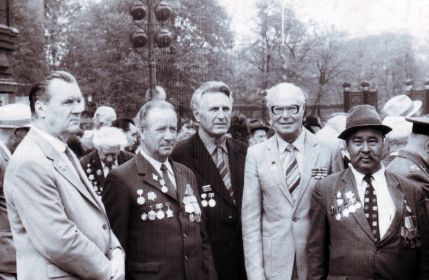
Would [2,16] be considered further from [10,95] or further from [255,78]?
[255,78]

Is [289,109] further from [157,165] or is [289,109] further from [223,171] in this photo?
[157,165]

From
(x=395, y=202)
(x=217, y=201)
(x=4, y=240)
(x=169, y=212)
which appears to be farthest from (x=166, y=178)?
(x=4, y=240)

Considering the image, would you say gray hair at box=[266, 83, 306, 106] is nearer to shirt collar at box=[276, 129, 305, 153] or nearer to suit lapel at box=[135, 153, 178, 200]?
shirt collar at box=[276, 129, 305, 153]

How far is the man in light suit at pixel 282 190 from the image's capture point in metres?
4.02

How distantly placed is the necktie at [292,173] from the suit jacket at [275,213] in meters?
0.04

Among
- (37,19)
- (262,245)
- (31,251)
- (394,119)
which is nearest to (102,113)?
(394,119)

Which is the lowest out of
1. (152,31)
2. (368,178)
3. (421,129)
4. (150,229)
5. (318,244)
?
(318,244)

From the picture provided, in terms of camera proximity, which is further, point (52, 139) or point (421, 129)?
point (421, 129)

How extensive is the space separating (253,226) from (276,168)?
435mm

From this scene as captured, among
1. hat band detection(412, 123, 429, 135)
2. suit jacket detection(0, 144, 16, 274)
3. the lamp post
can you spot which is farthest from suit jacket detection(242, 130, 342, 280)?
the lamp post

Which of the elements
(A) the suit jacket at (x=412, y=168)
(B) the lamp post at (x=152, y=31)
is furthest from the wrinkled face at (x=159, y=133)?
(B) the lamp post at (x=152, y=31)

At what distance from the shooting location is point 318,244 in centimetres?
373

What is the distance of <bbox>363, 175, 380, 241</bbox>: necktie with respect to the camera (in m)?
3.55

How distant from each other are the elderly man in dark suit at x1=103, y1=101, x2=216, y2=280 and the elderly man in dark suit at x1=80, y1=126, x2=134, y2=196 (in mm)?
2098
